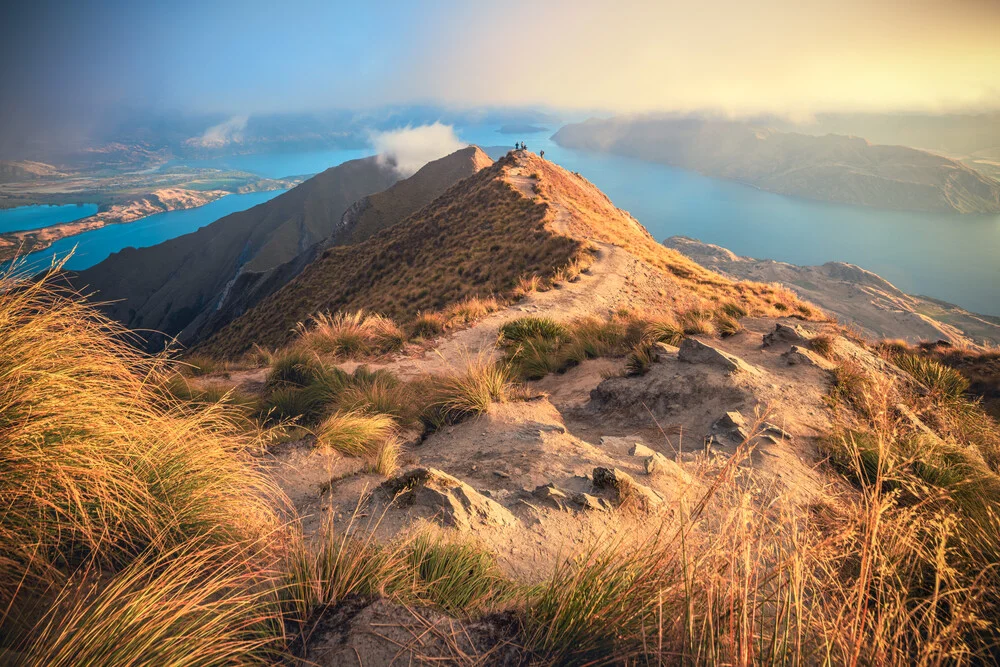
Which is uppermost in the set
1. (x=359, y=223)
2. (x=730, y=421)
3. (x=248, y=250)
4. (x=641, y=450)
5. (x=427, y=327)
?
(x=359, y=223)

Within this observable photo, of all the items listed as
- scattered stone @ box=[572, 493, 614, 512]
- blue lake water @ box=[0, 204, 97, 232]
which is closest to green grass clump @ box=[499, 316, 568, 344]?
scattered stone @ box=[572, 493, 614, 512]

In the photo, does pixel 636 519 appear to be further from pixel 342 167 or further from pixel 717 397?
pixel 342 167

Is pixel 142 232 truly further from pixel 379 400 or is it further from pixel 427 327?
pixel 379 400

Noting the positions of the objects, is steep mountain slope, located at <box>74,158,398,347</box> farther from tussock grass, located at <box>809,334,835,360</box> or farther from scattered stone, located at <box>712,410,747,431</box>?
scattered stone, located at <box>712,410,747,431</box>

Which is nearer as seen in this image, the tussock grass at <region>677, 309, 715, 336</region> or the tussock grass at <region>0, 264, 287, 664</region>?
the tussock grass at <region>0, 264, 287, 664</region>

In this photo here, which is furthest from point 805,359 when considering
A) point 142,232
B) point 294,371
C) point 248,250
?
point 142,232

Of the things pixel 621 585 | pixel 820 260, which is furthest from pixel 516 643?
pixel 820 260
